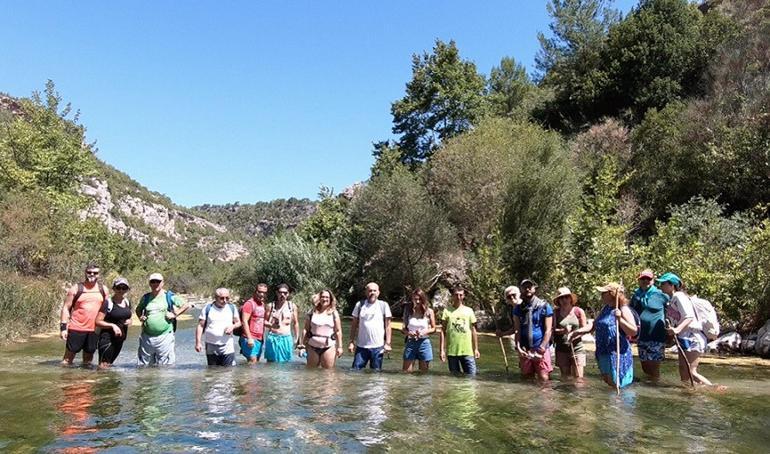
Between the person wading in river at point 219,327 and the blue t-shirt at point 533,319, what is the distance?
5.28 meters

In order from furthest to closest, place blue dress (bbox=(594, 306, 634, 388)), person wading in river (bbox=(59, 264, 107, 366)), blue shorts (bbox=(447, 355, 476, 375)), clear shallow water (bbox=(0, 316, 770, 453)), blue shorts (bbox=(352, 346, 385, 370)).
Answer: blue shorts (bbox=(352, 346, 385, 370))
blue shorts (bbox=(447, 355, 476, 375))
person wading in river (bbox=(59, 264, 107, 366))
blue dress (bbox=(594, 306, 634, 388))
clear shallow water (bbox=(0, 316, 770, 453))

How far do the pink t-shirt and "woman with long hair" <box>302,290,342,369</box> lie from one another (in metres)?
1.20

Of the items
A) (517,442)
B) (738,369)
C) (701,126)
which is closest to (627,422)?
(517,442)

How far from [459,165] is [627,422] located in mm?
28928

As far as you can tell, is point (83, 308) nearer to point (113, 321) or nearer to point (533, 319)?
point (113, 321)

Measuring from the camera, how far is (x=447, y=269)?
118 ft

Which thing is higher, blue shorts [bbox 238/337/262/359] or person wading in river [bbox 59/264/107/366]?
person wading in river [bbox 59/264/107/366]

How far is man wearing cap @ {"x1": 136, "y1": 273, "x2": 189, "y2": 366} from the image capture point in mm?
10352

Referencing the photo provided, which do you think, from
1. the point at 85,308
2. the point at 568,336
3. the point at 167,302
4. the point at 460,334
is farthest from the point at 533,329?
the point at 85,308

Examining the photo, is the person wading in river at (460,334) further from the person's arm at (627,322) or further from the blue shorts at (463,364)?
the person's arm at (627,322)

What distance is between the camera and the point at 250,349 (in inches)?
452

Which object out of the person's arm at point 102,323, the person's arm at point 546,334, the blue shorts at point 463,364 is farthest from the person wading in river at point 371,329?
the person's arm at point 102,323

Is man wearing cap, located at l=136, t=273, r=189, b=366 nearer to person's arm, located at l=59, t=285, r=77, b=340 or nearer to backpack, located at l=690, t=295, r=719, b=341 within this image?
person's arm, located at l=59, t=285, r=77, b=340

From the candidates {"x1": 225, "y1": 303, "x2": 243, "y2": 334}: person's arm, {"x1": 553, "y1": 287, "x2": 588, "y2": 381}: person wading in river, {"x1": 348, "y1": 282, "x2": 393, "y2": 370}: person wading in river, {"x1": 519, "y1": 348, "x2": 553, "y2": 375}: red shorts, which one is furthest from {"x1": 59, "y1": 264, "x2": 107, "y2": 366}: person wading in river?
{"x1": 553, "y1": 287, "x2": 588, "y2": 381}: person wading in river
